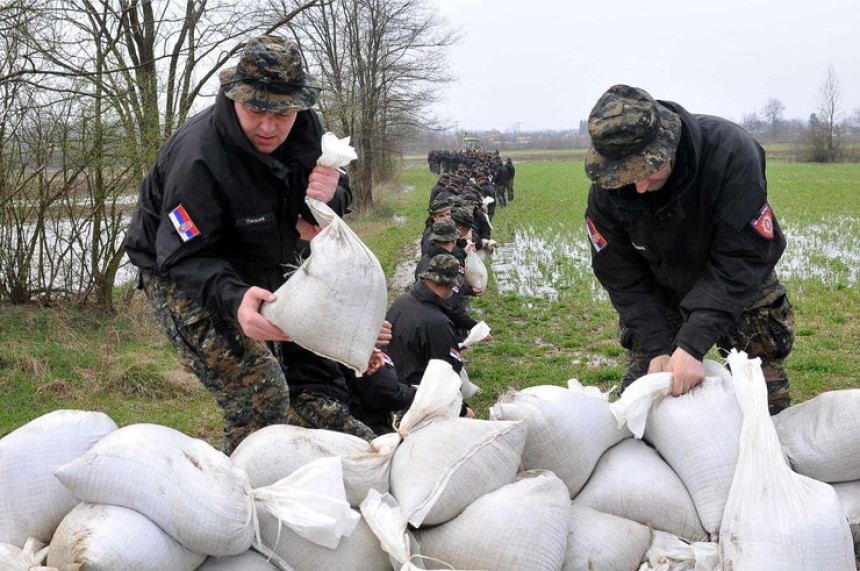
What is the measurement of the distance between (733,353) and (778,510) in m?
0.64

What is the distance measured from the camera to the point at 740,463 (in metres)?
2.45

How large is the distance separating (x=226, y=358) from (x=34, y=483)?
0.96 m

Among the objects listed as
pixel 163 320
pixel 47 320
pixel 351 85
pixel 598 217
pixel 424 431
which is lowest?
pixel 47 320

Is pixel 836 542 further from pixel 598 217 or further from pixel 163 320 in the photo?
pixel 163 320

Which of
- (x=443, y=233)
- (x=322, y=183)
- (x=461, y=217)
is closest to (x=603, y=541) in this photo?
(x=322, y=183)

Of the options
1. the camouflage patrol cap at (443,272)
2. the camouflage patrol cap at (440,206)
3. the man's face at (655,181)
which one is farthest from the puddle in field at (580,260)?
the man's face at (655,181)

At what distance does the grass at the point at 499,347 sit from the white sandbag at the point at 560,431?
10.3 ft

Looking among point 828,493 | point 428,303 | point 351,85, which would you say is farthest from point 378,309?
point 351,85

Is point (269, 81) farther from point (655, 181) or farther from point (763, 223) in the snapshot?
point (763, 223)

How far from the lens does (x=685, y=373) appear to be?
2.80 metres

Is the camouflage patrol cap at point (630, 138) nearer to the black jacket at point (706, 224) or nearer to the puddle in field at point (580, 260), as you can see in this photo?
the black jacket at point (706, 224)

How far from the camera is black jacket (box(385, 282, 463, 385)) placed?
5.05m

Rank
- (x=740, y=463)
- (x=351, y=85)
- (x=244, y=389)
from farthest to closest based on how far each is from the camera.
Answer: (x=351, y=85), (x=244, y=389), (x=740, y=463)

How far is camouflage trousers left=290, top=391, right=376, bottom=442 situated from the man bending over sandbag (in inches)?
24.4
